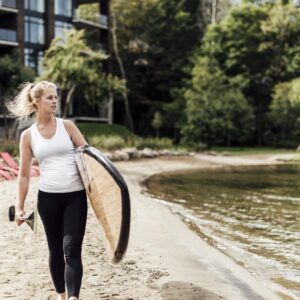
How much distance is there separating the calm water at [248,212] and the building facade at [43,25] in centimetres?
2141

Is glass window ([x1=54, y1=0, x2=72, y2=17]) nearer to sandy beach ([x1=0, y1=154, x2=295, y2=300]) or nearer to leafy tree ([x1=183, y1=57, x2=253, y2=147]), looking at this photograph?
leafy tree ([x1=183, y1=57, x2=253, y2=147])

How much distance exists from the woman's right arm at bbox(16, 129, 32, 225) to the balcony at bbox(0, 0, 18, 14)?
37.1 meters

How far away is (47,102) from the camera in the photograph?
4.59 meters

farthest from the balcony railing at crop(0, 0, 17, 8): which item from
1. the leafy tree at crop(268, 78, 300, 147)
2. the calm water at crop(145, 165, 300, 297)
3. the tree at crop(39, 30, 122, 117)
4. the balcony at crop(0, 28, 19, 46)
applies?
the calm water at crop(145, 165, 300, 297)

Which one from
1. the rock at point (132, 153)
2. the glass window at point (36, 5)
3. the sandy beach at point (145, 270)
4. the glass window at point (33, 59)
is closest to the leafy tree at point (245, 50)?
the glass window at point (36, 5)

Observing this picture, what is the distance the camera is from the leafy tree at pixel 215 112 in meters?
41.8

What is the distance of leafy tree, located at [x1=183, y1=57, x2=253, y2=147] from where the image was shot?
41781 millimetres

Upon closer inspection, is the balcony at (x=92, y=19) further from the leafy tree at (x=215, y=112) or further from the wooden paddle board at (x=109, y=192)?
the wooden paddle board at (x=109, y=192)

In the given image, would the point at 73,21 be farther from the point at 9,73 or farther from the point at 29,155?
the point at 29,155

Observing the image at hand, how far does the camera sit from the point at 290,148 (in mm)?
45125

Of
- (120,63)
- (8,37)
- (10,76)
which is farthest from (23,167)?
(120,63)

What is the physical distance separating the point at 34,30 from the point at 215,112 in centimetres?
1477

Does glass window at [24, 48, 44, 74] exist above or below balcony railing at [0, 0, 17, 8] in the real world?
below

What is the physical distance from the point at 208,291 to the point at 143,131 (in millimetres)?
45934
